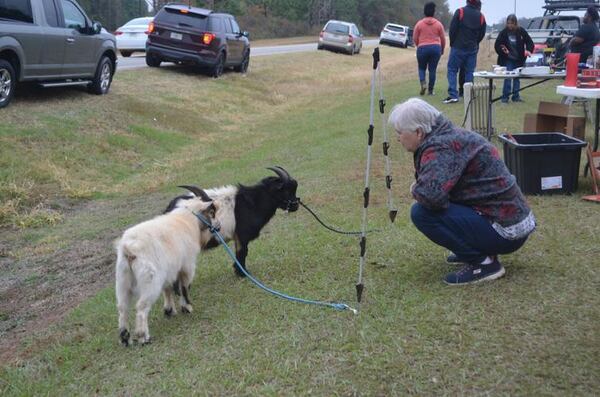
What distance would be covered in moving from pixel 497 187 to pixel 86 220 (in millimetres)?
6089

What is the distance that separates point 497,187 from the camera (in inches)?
179

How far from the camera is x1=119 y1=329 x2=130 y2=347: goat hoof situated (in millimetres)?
4434

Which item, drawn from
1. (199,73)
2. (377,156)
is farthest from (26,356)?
(199,73)

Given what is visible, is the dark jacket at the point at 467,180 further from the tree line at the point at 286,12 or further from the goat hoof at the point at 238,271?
the tree line at the point at 286,12

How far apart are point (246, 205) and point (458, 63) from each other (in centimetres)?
945

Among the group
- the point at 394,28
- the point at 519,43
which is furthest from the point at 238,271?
the point at 394,28

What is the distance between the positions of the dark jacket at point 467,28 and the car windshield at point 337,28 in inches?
914

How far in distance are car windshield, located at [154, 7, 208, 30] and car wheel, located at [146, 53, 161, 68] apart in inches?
45.9

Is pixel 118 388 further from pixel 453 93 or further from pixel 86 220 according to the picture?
pixel 453 93

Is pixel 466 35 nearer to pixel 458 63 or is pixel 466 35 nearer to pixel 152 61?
pixel 458 63

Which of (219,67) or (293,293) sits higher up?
(219,67)

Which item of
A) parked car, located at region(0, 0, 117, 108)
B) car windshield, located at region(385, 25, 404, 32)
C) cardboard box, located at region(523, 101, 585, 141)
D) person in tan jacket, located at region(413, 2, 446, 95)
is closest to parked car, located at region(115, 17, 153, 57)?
parked car, located at region(0, 0, 117, 108)

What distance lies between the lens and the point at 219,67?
2078 cm

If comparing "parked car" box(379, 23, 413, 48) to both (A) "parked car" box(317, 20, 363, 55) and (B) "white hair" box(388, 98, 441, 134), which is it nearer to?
(A) "parked car" box(317, 20, 363, 55)
